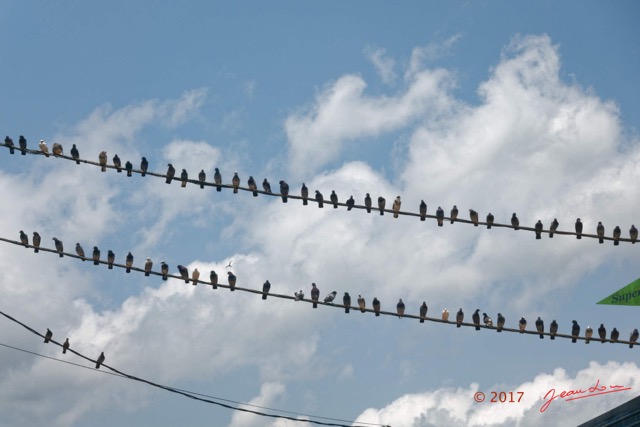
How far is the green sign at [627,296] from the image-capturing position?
29.7 m

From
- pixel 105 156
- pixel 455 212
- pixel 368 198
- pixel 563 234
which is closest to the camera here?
pixel 563 234

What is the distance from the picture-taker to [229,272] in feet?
116

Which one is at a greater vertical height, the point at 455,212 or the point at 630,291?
the point at 455,212

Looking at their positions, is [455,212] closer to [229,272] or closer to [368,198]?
[368,198]

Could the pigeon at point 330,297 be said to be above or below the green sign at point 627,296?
above

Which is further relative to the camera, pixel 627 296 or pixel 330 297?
pixel 330 297

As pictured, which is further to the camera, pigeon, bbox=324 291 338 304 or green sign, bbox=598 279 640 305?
pigeon, bbox=324 291 338 304

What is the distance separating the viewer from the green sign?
29672mm

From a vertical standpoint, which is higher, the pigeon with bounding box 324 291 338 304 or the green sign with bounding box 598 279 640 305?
the pigeon with bounding box 324 291 338 304

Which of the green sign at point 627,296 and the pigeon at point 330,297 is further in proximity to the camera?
the pigeon at point 330,297

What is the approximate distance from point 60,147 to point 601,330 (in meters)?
19.2

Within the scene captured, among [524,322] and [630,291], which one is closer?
[630,291]

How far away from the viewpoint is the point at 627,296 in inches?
1176

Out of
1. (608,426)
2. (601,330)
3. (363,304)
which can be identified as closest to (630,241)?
(608,426)
